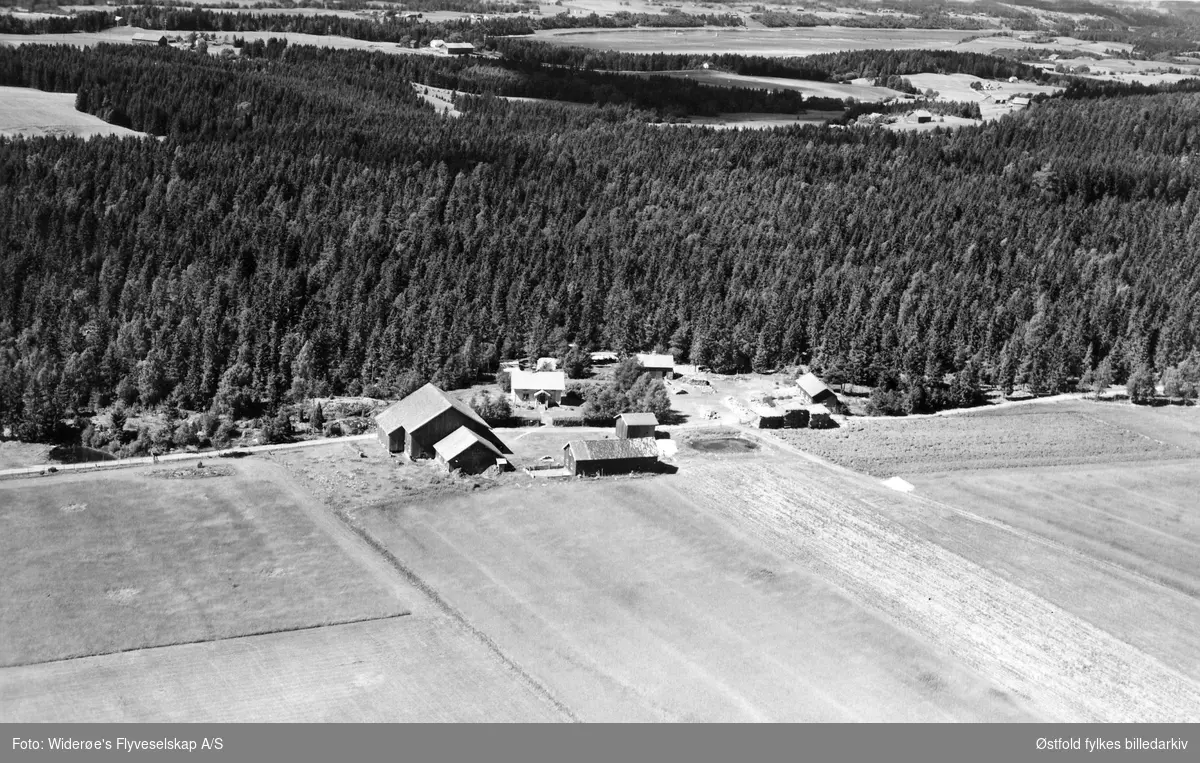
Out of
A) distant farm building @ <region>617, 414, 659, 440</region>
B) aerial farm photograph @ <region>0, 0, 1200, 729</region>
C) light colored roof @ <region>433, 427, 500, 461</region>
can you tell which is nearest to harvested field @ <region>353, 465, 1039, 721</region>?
aerial farm photograph @ <region>0, 0, 1200, 729</region>

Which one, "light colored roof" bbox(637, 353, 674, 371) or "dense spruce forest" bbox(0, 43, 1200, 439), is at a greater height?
"dense spruce forest" bbox(0, 43, 1200, 439)

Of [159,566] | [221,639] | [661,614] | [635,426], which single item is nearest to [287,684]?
[221,639]

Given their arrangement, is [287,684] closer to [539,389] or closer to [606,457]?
[606,457]

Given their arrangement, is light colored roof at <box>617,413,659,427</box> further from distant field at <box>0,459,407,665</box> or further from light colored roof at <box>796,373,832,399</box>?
distant field at <box>0,459,407,665</box>

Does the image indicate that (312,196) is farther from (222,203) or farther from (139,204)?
(139,204)

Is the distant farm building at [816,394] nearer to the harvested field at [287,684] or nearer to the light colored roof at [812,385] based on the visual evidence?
the light colored roof at [812,385]

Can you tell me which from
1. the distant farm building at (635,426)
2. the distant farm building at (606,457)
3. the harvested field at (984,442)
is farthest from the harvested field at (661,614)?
the harvested field at (984,442)

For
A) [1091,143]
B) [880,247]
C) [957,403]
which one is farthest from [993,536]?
[1091,143]
